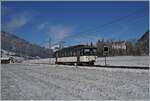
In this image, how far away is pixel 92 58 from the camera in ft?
152

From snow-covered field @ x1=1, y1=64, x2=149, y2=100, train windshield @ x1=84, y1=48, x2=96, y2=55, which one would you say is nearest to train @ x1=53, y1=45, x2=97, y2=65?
train windshield @ x1=84, y1=48, x2=96, y2=55

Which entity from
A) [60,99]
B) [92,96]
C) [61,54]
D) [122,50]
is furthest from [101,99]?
[122,50]

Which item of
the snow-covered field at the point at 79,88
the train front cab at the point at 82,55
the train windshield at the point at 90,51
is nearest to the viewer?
the snow-covered field at the point at 79,88

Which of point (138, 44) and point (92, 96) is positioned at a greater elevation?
point (138, 44)

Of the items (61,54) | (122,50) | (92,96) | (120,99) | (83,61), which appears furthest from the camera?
(122,50)

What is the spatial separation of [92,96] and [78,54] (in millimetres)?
35599

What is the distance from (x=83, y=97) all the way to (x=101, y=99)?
2.65ft

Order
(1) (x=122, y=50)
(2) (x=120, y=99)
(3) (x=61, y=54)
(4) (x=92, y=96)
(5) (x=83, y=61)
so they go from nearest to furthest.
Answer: (2) (x=120, y=99) → (4) (x=92, y=96) → (5) (x=83, y=61) → (3) (x=61, y=54) → (1) (x=122, y=50)

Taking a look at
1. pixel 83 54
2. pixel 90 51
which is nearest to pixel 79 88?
pixel 83 54

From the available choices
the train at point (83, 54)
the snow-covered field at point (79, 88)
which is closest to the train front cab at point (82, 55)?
the train at point (83, 54)

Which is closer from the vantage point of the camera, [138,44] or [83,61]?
[83,61]

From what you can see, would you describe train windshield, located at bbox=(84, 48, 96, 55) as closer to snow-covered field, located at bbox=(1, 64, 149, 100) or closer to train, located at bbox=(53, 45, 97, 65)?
train, located at bbox=(53, 45, 97, 65)

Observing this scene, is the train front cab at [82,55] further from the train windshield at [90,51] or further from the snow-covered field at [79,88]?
the snow-covered field at [79,88]

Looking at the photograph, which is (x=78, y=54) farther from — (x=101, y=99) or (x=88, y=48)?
(x=101, y=99)
